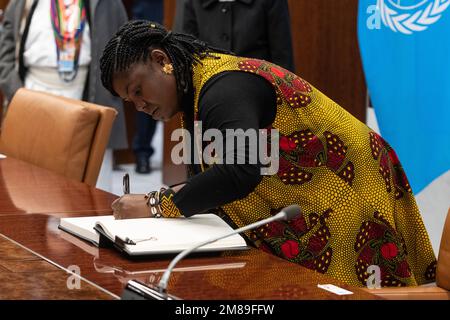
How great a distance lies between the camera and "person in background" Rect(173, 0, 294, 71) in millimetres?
4512

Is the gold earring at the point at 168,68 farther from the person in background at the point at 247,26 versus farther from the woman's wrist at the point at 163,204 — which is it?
the person in background at the point at 247,26

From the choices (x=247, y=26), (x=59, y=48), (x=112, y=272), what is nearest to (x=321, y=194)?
(x=112, y=272)

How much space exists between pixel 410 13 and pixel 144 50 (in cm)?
160

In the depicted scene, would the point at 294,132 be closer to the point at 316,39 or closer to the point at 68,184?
the point at 68,184

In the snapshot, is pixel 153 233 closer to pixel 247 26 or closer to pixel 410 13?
pixel 410 13

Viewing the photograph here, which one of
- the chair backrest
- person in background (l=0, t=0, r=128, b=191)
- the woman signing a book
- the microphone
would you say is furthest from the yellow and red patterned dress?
person in background (l=0, t=0, r=128, b=191)

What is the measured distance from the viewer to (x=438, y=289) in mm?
2273

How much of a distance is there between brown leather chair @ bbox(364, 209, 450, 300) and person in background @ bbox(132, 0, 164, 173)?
5.12 meters

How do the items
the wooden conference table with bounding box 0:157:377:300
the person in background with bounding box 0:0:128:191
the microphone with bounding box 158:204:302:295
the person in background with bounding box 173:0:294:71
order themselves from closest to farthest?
1. the microphone with bounding box 158:204:302:295
2. the wooden conference table with bounding box 0:157:377:300
3. the person in background with bounding box 173:0:294:71
4. the person in background with bounding box 0:0:128:191

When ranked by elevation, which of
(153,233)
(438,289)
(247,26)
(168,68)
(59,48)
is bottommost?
(438,289)

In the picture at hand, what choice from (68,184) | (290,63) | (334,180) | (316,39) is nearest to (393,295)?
(334,180)

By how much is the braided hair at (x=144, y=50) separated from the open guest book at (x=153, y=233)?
35 centimetres

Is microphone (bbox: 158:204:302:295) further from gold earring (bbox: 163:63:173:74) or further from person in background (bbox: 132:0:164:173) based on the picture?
person in background (bbox: 132:0:164:173)
